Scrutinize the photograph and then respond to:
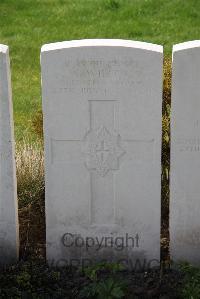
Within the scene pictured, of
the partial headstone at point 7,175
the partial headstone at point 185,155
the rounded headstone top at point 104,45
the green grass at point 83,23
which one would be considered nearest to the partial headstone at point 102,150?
the rounded headstone top at point 104,45

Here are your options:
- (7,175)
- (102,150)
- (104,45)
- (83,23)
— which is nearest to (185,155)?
(102,150)

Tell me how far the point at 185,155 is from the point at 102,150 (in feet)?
1.93

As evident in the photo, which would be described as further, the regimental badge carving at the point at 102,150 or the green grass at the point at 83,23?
the green grass at the point at 83,23

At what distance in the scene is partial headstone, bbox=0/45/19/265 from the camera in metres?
5.03

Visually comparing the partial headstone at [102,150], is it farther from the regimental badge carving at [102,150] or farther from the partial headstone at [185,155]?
the partial headstone at [185,155]

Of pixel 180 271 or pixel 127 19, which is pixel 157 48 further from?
pixel 127 19

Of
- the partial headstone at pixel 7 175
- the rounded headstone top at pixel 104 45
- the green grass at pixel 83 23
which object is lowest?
the partial headstone at pixel 7 175

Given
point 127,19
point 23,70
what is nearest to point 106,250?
point 23,70

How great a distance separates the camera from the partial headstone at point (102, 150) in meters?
4.98

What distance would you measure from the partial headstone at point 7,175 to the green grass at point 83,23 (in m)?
3.78

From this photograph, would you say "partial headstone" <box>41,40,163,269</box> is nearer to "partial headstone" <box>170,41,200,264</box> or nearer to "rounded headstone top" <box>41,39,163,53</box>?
"rounded headstone top" <box>41,39,163,53</box>

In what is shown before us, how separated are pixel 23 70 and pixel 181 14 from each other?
266 centimetres

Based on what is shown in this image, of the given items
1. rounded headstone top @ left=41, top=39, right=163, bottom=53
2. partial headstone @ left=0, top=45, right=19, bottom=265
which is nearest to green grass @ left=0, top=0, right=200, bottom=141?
partial headstone @ left=0, top=45, right=19, bottom=265

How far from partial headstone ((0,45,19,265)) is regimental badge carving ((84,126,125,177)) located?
54 centimetres
